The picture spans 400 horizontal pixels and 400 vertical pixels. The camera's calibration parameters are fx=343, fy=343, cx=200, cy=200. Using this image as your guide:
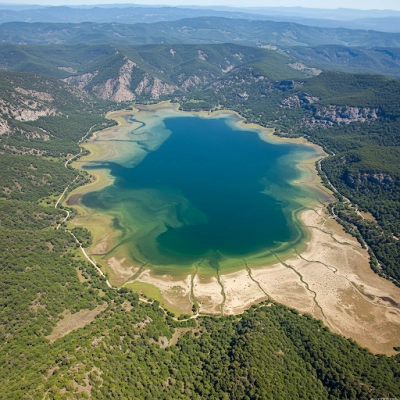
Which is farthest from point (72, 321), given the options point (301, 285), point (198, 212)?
point (198, 212)

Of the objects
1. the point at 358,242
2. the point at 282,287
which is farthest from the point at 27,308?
the point at 358,242

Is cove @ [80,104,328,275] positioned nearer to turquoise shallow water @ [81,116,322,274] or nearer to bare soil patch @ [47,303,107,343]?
turquoise shallow water @ [81,116,322,274]

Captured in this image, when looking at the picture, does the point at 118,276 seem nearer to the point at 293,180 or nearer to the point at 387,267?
the point at 387,267

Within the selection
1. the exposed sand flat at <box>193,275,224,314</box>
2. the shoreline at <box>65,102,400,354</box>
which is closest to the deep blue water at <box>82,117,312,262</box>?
the shoreline at <box>65,102,400,354</box>

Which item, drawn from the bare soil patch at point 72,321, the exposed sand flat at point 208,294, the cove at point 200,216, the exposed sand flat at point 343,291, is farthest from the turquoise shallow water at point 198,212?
the bare soil patch at point 72,321

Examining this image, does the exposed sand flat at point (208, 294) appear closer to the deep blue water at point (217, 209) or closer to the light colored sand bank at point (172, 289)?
the light colored sand bank at point (172, 289)

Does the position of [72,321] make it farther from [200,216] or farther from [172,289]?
[200,216]

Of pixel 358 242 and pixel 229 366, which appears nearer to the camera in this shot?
pixel 229 366

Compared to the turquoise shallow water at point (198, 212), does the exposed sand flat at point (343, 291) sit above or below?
below
